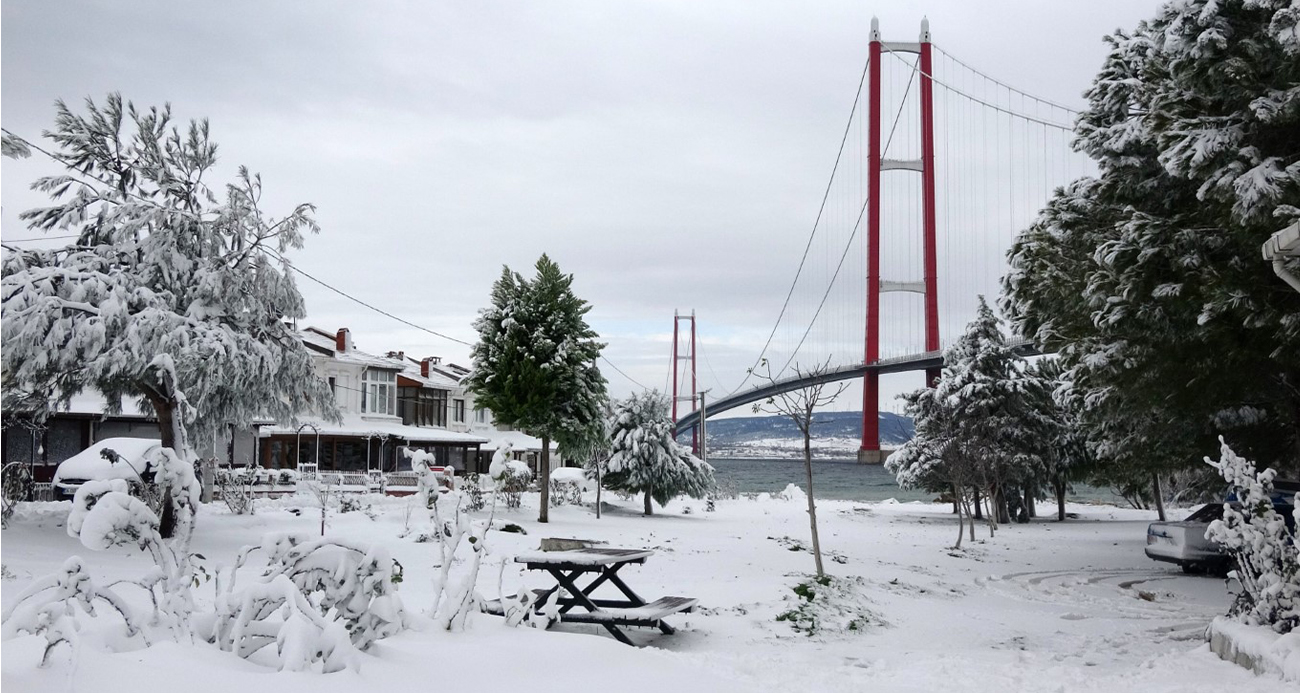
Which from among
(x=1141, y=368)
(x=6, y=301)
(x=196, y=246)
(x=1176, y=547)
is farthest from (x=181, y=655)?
(x=1176, y=547)

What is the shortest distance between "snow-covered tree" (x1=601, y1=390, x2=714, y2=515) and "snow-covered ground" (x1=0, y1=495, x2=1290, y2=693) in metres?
4.37

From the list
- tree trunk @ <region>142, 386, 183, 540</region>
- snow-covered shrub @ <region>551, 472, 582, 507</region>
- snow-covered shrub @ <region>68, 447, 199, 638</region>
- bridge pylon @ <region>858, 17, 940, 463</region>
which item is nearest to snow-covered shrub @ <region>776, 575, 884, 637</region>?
snow-covered shrub @ <region>68, 447, 199, 638</region>

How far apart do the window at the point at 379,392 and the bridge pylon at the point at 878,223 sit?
60.9ft

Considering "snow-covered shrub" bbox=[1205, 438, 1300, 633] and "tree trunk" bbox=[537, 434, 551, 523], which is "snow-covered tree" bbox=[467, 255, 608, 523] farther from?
"snow-covered shrub" bbox=[1205, 438, 1300, 633]

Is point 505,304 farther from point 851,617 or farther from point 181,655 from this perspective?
point 181,655

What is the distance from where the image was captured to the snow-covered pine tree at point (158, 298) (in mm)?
12562

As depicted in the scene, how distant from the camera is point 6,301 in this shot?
12.1 metres

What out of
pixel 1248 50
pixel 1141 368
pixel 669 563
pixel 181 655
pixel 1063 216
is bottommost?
pixel 669 563

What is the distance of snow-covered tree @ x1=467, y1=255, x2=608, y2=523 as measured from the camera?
71.5 feet

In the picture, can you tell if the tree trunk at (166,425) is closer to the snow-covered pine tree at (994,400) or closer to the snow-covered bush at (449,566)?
the snow-covered bush at (449,566)

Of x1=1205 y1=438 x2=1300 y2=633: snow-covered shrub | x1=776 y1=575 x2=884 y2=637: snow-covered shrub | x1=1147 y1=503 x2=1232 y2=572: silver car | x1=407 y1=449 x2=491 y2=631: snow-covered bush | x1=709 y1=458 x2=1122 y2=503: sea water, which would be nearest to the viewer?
x1=407 y1=449 x2=491 y2=631: snow-covered bush

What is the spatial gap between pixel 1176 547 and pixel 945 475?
47.2ft

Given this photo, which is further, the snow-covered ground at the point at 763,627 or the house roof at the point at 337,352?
the house roof at the point at 337,352

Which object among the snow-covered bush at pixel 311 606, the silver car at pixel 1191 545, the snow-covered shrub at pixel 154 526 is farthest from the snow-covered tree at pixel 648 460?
the snow-covered shrub at pixel 154 526
